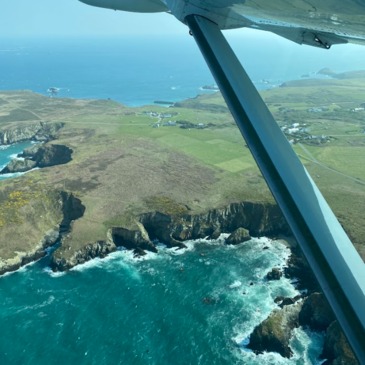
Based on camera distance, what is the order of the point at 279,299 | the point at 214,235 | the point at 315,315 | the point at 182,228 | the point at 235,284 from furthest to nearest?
the point at 214,235
the point at 182,228
the point at 235,284
the point at 279,299
the point at 315,315

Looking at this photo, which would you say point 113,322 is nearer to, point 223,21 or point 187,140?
point 223,21

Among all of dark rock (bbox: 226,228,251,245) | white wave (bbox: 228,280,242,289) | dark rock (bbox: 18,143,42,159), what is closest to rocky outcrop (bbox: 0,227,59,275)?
dark rock (bbox: 226,228,251,245)

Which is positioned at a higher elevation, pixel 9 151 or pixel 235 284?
pixel 235 284

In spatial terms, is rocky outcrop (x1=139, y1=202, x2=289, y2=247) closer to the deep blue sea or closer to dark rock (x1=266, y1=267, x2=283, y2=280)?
the deep blue sea

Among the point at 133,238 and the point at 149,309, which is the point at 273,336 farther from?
the point at 133,238

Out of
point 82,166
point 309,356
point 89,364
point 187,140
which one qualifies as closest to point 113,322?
point 89,364

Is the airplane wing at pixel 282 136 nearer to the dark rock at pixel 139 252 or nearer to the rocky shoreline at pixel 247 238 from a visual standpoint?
the rocky shoreline at pixel 247 238

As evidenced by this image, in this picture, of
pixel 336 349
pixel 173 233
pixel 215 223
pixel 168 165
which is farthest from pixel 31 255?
pixel 336 349
